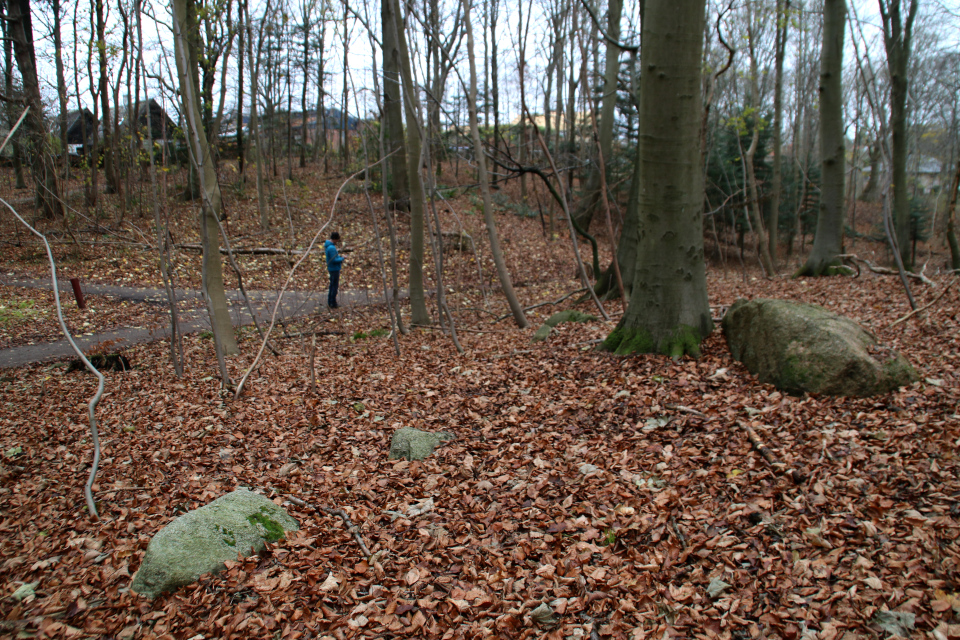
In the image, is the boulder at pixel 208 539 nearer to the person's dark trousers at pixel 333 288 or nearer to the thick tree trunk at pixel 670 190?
the thick tree trunk at pixel 670 190

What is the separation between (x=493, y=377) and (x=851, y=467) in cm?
362

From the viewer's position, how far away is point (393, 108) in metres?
11.3

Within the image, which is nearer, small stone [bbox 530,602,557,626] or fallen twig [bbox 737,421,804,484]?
small stone [bbox 530,602,557,626]

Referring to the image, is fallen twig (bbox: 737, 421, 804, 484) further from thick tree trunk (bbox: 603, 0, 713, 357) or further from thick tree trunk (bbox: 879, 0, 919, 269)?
thick tree trunk (bbox: 879, 0, 919, 269)

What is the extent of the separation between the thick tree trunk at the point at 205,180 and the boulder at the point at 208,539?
10.1 feet

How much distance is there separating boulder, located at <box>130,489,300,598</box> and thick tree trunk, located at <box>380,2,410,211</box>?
14.3ft

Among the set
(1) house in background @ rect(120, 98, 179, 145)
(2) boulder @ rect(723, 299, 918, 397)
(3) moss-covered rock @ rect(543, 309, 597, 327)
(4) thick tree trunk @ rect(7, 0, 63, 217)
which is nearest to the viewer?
(2) boulder @ rect(723, 299, 918, 397)

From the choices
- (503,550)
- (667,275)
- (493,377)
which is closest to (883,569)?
(503,550)

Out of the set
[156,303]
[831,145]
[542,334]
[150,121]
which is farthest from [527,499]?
[156,303]

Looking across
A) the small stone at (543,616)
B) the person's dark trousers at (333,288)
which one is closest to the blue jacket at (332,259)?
the person's dark trousers at (333,288)

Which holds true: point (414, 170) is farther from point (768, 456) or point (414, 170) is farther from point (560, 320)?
point (768, 456)

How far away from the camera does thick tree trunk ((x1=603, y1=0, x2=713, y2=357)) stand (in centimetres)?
504

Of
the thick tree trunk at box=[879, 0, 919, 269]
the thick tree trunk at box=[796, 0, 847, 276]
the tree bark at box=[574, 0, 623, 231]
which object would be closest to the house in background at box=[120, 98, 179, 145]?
the tree bark at box=[574, 0, 623, 231]

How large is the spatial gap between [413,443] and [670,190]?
345 centimetres
